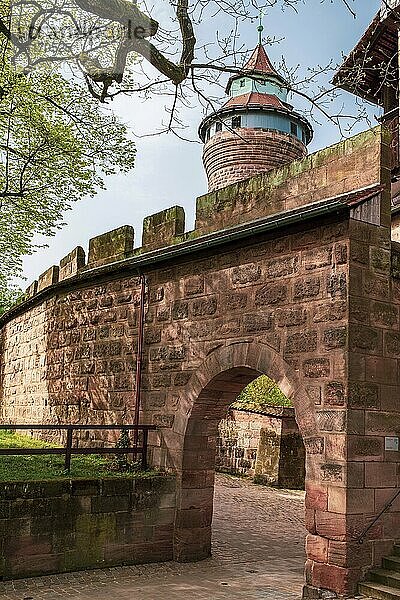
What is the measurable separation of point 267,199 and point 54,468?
3913mm

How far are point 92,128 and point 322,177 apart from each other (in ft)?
21.1

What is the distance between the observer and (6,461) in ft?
28.2

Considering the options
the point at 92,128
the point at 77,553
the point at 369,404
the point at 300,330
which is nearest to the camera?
the point at 369,404

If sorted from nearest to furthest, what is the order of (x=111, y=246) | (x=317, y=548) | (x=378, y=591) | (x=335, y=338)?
(x=378, y=591) → (x=317, y=548) → (x=335, y=338) → (x=111, y=246)

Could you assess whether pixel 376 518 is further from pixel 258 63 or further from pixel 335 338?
pixel 258 63

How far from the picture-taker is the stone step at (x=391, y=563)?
6.14 m

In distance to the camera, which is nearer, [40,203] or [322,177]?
[322,177]

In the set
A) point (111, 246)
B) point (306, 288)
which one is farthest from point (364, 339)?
point (111, 246)

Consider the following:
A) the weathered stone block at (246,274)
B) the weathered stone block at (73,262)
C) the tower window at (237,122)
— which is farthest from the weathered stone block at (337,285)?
the tower window at (237,122)

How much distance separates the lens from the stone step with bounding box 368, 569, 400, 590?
592 cm

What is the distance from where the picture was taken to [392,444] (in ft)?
21.4

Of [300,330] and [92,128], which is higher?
[92,128]

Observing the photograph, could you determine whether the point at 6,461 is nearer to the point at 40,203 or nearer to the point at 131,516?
the point at 131,516

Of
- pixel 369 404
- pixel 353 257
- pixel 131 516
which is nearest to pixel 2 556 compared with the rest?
pixel 131 516
